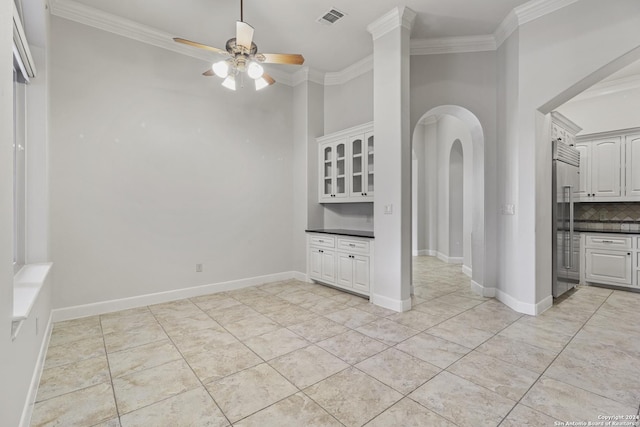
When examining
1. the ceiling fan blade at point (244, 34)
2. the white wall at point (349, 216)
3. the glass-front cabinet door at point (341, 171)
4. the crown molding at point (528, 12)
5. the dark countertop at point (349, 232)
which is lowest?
the dark countertop at point (349, 232)

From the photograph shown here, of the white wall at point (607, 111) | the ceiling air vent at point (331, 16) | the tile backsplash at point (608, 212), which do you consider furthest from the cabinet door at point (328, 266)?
the white wall at point (607, 111)

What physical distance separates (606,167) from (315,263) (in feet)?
16.1

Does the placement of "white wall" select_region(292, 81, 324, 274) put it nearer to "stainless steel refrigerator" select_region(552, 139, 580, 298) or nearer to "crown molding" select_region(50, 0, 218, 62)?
"crown molding" select_region(50, 0, 218, 62)

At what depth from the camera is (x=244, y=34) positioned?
8.92 feet

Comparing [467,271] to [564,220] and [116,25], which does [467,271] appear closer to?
[564,220]

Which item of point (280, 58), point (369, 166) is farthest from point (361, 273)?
point (280, 58)

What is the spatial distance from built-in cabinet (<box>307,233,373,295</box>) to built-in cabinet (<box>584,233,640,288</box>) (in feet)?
11.8

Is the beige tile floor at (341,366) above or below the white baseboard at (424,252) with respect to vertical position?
below

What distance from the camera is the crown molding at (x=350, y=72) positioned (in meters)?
4.65

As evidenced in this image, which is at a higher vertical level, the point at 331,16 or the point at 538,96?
the point at 331,16

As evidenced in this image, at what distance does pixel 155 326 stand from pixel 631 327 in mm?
4945

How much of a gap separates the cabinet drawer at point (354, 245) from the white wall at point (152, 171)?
49.8 inches

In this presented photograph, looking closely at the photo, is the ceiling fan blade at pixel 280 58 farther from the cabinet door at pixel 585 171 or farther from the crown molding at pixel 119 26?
the cabinet door at pixel 585 171

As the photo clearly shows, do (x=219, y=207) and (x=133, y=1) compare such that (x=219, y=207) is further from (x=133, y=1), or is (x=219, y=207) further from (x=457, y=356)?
(x=457, y=356)
